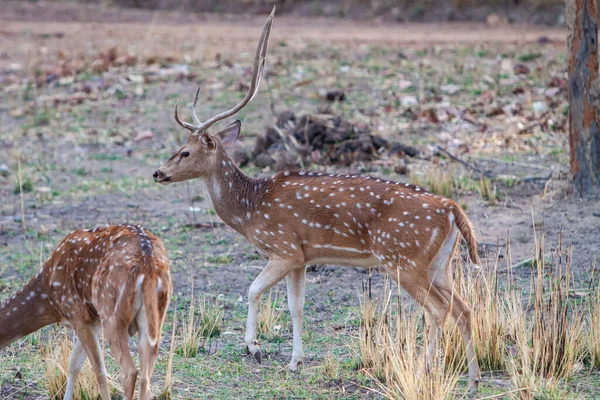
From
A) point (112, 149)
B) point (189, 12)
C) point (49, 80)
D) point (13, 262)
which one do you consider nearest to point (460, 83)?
point (112, 149)

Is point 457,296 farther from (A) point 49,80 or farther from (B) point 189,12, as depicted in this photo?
(B) point 189,12

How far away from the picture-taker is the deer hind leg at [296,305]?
7.71m

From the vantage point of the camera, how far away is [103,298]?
6.29 m

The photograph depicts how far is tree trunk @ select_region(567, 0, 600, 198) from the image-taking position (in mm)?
11320

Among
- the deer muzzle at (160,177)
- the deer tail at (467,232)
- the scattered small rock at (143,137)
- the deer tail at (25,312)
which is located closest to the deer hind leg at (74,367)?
the deer tail at (25,312)

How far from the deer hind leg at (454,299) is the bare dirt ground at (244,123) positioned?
864 mm

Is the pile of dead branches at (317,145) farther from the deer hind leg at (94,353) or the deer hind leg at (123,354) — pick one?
the deer hind leg at (123,354)

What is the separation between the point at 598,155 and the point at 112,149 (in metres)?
7.91

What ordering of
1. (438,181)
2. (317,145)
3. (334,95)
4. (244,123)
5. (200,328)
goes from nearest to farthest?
(200,328), (438,181), (317,145), (244,123), (334,95)

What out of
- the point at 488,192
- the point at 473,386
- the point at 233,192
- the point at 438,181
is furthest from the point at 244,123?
the point at 473,386

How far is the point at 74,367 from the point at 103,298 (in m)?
0.86

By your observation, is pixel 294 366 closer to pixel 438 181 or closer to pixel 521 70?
pixel 438 181

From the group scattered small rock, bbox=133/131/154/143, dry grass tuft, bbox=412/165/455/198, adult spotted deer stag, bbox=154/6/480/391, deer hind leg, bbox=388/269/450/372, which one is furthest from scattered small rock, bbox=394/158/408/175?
deer hind leg, bbox=388/269/450/372

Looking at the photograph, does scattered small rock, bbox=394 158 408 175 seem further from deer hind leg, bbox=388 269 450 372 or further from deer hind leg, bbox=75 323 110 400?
deer hind leg, bbox=75 323 110 400
